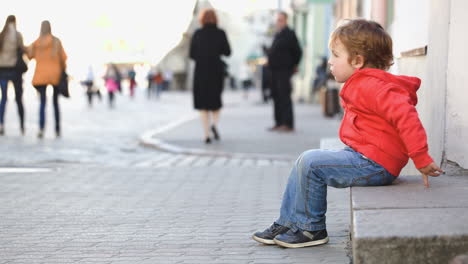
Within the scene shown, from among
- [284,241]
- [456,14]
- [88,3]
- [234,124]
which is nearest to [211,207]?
[284,241]

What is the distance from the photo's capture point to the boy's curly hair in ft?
14.6

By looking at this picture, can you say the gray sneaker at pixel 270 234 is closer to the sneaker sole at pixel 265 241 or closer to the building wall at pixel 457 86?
the sneaker sole at pixel 265 241

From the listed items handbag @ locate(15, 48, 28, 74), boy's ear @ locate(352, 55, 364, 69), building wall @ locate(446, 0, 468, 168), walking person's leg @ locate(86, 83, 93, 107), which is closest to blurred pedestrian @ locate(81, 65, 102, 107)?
walking person's leg @ locate(86, 83, 93, 107)

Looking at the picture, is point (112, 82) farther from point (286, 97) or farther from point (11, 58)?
point (286, 97)

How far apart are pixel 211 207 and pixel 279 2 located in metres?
31.0

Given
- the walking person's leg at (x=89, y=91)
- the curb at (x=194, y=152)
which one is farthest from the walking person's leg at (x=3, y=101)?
the walking person's leg at (x=89, y=91)

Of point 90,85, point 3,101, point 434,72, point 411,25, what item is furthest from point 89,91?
point 434,72

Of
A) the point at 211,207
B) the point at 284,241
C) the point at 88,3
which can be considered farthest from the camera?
the point at 88,3

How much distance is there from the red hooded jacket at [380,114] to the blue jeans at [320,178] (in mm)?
63

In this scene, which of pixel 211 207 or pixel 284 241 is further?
pixel 211 207

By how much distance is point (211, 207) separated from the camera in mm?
6367

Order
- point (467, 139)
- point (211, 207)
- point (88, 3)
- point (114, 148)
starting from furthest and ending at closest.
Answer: point (88, 3), point (114, 148), point (211, 207), point (467, 139)

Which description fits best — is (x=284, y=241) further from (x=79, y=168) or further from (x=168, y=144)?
(x=168, y=144)

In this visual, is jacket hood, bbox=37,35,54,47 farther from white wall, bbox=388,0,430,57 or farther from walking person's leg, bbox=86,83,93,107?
walking person's leg, bbox=86,83,93,107
